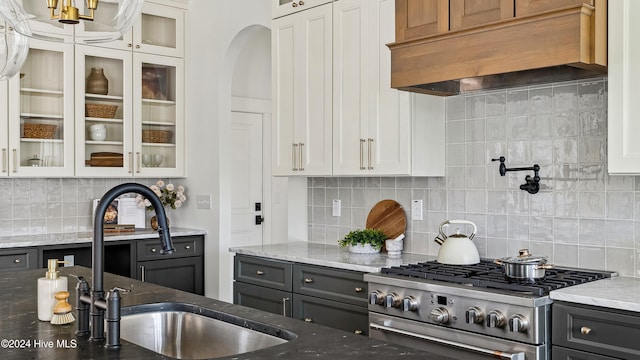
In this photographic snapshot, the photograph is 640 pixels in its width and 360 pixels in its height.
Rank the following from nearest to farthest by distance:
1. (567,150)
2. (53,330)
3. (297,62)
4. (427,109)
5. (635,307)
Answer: (53,330) < (635,307) < (567,150) < (427,109) < (297,62)

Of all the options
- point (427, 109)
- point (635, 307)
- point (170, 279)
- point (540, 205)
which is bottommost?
point (170, 279)

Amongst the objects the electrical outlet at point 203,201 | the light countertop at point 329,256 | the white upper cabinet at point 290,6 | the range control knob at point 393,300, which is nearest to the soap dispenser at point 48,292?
the range control knob at point 393,300

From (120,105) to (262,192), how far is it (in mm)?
1453

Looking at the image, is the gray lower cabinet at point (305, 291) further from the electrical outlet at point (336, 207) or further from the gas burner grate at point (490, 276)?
the electrical outlet at point (336, 207)

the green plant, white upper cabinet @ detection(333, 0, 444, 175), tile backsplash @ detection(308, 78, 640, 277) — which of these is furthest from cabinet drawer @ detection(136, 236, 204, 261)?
tile backsplash @ detection(308, 78, 640, 277)

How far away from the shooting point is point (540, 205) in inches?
134

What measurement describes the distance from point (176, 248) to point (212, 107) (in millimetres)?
1211

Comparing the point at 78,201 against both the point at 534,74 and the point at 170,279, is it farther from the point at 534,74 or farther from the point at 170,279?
the point at 534,74

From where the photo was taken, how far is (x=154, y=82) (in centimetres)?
573

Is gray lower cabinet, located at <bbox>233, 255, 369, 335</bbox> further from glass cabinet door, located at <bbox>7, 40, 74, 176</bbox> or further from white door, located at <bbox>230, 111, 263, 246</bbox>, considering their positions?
glass cabinet door, located at <bbox>7, 40, 74, 176</bbox>

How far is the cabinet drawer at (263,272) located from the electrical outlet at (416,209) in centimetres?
81

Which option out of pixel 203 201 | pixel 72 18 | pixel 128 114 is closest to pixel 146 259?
pixel 203 201

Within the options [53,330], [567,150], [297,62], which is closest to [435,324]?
[567,150]

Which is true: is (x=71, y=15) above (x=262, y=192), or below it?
above
